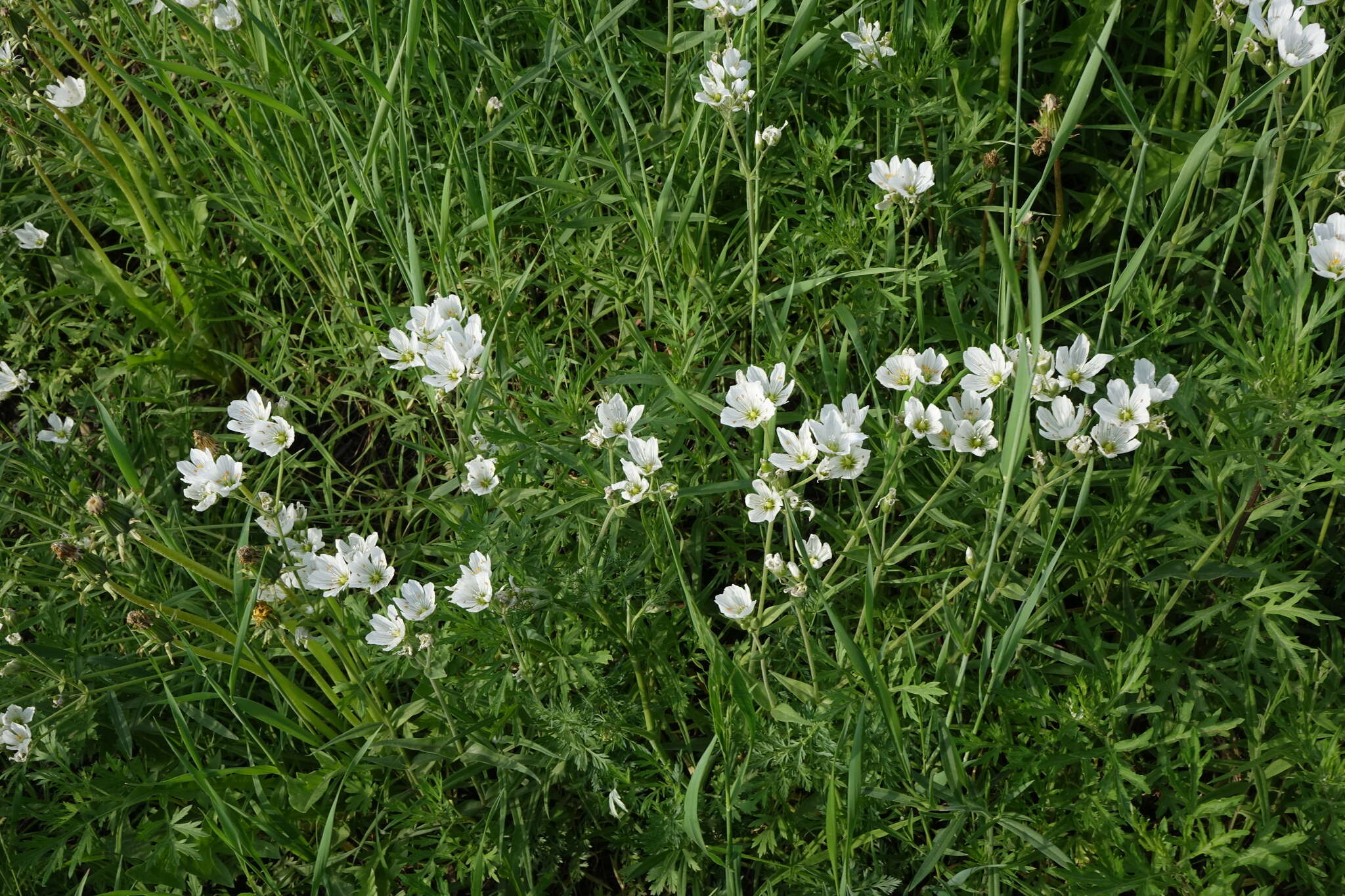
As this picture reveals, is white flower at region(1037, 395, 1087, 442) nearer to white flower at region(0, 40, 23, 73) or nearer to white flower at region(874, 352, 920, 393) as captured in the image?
white flower at region(874, 352, 920, 393)

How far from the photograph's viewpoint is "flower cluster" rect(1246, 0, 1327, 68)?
1930 mm

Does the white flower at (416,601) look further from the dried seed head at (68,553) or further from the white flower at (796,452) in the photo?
the white flower at (796,452)

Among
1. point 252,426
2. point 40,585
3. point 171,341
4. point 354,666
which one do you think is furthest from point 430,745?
point 171,341

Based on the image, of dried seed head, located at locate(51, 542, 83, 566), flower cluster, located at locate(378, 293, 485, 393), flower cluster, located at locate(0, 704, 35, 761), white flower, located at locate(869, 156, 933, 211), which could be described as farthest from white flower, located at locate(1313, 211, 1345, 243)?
flower cluster, located at locate(0, 704, 35, 761)

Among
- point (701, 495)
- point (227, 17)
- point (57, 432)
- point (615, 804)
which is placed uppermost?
point (227, 17)

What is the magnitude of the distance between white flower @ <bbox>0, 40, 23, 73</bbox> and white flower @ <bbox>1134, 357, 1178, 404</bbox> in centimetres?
292

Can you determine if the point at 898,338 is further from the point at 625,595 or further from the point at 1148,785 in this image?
the point at 1148,785

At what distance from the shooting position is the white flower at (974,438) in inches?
72.4

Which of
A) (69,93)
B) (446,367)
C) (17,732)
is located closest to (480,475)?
(446,367)

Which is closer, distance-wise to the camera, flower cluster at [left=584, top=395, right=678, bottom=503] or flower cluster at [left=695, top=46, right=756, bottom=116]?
flower cluster at [left=584, top=395, right=678, bottom=503]

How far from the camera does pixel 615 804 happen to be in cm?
A: 210

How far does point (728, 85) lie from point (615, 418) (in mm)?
713

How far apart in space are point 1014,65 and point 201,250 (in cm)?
229

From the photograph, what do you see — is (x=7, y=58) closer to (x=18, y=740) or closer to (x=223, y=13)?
(x=223, y=13)
